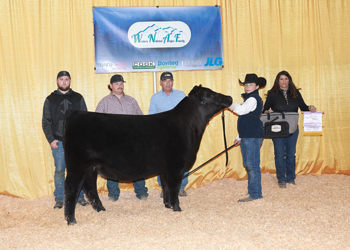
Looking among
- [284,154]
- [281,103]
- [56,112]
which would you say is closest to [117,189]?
[56,112]

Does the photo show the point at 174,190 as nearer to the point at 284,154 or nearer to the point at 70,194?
the point at 70,194

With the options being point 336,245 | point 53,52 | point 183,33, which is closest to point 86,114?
point 53,52

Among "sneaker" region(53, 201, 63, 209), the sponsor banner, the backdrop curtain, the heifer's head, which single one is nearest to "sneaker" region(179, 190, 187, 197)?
the backdrop curtain

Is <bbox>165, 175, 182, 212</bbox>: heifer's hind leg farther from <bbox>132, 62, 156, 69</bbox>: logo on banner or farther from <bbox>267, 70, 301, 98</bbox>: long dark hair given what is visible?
<bbox>267, 70, 301, 98</bbox>: long dark hair

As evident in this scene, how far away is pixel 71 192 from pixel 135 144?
0.86 m

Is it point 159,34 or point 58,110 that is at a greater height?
point 159,34

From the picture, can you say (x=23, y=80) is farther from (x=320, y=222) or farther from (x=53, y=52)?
(x=320, y=222)

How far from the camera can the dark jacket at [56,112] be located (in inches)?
161

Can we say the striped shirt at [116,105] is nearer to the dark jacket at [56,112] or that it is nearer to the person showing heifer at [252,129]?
the dark jacket at [56,112]

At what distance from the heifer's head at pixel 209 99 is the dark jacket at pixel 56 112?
1.59 m

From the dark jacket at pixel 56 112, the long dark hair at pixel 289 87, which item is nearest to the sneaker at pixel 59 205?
the dark jacket at pixel 56 112

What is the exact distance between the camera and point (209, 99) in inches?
147

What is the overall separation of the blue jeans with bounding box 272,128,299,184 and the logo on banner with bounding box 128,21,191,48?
7.26 feet

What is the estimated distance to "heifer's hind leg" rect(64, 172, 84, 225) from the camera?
3.35 meters
